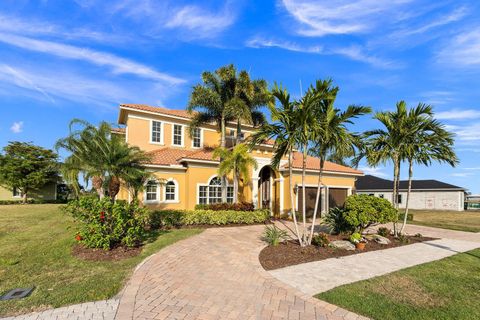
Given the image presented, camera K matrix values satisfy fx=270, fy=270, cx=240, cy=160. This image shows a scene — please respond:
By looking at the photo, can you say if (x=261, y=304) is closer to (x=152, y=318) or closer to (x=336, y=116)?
(x=152, y=318)

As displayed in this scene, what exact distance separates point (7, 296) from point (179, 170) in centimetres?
1264

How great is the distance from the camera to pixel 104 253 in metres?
8.26

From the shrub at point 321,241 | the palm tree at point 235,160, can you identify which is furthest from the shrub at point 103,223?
the palm tree at point 235,160

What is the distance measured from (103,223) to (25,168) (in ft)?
90.5

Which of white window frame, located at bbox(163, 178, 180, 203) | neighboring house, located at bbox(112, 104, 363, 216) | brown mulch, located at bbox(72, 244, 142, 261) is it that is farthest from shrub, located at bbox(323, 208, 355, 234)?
white window frame, located at bbox(163, 178, 180, 203)

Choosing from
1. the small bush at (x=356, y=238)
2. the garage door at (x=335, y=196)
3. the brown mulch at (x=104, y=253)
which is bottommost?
the brown mulch at (x=104, y=253)

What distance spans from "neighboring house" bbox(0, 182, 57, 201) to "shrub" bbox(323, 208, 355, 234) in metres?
33.3

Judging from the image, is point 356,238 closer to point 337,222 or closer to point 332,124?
point 337,222

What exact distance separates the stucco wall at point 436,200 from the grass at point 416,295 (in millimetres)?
38411

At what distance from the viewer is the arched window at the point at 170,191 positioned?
17484 mm

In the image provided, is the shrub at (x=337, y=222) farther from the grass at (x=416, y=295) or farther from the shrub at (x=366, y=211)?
the grass at (x=416, y=295)

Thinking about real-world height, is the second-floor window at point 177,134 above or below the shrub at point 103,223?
above

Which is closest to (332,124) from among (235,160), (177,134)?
(235,160)

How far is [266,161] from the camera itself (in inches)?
786
